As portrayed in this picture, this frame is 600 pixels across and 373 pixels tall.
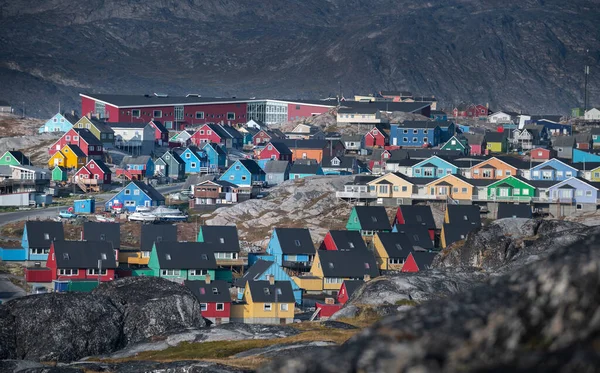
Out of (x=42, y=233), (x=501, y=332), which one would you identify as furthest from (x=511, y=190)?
(x=501, y=332)

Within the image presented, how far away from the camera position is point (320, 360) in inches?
285

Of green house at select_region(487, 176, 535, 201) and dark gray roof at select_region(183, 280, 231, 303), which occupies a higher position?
green house at select_region(487, 176, 535, 201)

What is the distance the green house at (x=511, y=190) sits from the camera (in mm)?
75500

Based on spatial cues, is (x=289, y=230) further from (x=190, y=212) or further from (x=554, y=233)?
(x=554, y=233)

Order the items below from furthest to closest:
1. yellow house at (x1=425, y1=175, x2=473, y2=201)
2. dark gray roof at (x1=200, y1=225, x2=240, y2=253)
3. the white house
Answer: the white house
yellow house at (x1=425, y1=175, x2=473, y2=201)
dark gray roof at (x1=200, y1=225, x2=240, y2=253)

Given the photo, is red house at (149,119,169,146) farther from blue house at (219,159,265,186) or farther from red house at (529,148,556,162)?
red house at (529,148,556,162)

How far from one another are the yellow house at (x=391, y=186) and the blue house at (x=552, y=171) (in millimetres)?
11504

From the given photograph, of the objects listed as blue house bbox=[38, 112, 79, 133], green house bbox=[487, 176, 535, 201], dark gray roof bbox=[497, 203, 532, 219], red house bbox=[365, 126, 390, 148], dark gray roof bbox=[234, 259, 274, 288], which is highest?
blue house bbox=[38, 112, 79, 133]

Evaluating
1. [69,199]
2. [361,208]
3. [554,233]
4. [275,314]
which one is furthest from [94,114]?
[554,233]

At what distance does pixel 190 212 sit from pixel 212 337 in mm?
47295

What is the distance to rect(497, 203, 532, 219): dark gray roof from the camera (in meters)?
69.4

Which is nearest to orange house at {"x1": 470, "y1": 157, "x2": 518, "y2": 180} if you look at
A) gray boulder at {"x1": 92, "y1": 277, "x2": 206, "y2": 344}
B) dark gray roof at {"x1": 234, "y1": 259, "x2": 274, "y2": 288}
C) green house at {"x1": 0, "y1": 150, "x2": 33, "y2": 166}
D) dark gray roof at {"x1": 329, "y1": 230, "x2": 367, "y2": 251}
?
dark gray roof at {"x1": 329, "y1": 230, "x2": 367, "y2": 251}

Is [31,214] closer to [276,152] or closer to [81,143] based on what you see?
[81,143]

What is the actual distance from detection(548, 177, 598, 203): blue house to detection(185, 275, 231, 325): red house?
113 ft
